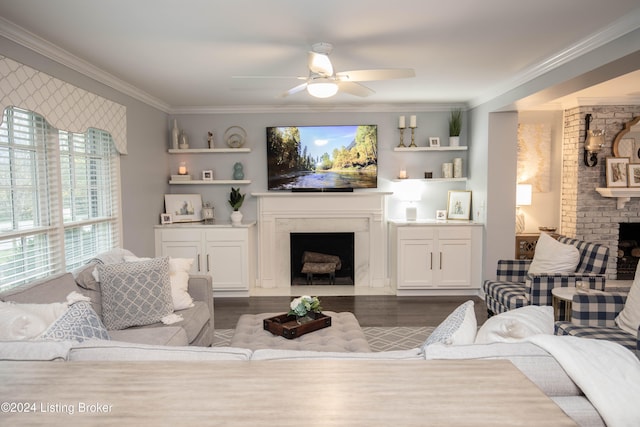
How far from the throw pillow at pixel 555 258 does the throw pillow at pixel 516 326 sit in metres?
2.14

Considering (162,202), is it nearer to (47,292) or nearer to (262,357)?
(47,292)

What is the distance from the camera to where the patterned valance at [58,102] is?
279cm

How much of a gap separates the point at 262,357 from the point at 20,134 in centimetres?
268

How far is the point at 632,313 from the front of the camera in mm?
2795

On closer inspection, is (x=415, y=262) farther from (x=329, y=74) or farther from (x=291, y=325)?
(x=329, y=74)

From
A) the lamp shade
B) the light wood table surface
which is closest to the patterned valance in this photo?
the light wood table surface

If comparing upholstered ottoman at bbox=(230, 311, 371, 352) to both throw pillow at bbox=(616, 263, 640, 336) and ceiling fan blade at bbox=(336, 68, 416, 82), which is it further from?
ceiling fan blade at bbox=(336, 68, 416, 82)

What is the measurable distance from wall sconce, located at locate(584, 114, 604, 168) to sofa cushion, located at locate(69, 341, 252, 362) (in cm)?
569

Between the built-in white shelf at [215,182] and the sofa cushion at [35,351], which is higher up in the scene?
the built-in white shelf at [215,182]

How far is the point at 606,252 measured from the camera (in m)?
3.64

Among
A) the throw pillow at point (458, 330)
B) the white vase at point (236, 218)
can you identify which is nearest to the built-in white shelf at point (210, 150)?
the white vase at point (236, 218)

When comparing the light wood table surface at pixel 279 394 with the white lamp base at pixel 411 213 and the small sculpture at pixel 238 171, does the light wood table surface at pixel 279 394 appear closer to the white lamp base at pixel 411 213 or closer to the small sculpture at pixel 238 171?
Answer: the white lamp base at pixel 411 213

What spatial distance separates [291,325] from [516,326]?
1582 mm

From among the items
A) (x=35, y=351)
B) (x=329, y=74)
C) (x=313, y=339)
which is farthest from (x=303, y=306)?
(x=35, y=351)
